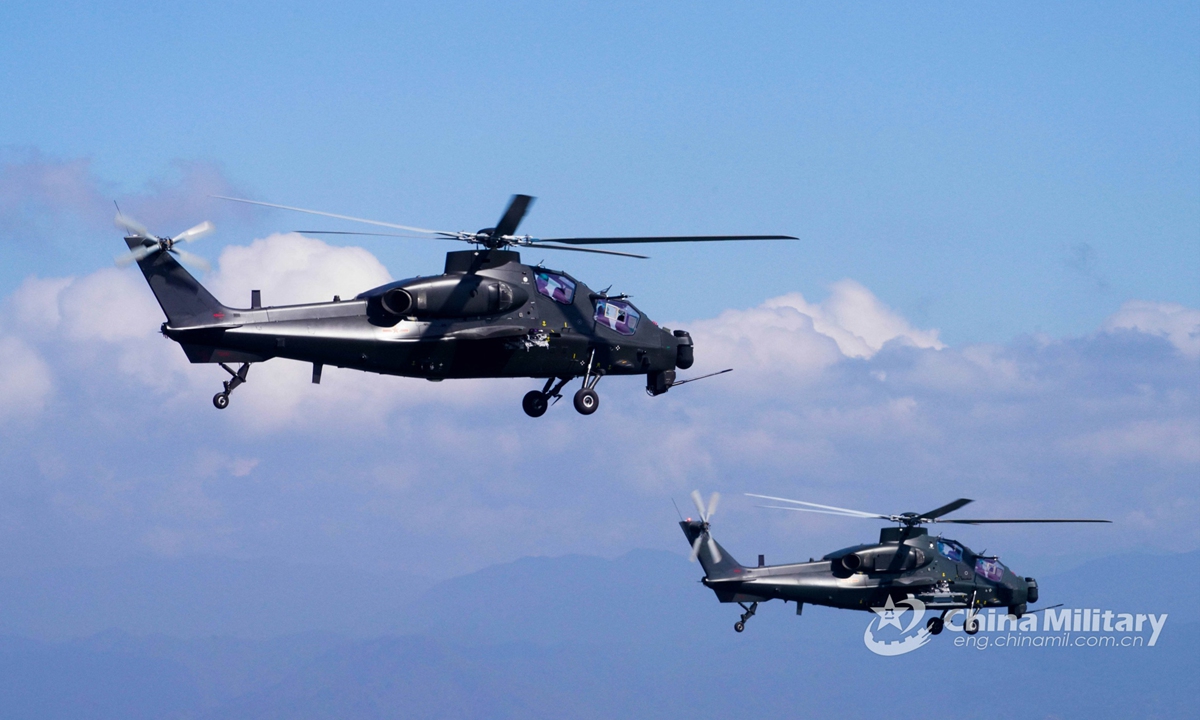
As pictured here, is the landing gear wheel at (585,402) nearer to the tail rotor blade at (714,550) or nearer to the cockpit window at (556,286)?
the cockpit window at (556,286)

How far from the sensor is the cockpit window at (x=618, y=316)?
2190 inches

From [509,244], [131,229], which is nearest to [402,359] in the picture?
[509,244]

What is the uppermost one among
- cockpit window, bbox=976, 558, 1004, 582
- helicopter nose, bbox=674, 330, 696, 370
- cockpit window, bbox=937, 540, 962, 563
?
helicopter nose, bbox=674, 330, 696, 370

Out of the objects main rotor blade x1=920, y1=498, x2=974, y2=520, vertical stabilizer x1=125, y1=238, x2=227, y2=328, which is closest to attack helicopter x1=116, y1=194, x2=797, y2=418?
vertical stabilizer x1=125, y1=238, x2=227, y2=328

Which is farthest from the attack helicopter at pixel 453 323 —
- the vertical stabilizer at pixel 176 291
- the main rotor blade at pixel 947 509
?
the main rotor blade at pixel 947 509

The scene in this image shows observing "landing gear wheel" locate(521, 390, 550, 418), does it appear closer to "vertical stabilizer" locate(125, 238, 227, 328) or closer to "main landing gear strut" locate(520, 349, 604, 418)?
"main landing gear strut" locate(520, 349, 604, 418)

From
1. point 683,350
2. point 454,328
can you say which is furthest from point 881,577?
point 454,328

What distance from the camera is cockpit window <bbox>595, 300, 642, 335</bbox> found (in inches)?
2190

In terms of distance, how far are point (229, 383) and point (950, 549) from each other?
1413 inches

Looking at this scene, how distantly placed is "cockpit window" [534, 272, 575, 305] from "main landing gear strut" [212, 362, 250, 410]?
10.8 m

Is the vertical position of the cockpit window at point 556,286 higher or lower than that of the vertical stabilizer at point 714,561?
higher

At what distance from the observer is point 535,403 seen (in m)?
55.4

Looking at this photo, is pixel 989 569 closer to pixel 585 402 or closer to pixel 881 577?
pixel 881 577

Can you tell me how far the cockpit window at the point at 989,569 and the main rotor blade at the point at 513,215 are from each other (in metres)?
31.3
